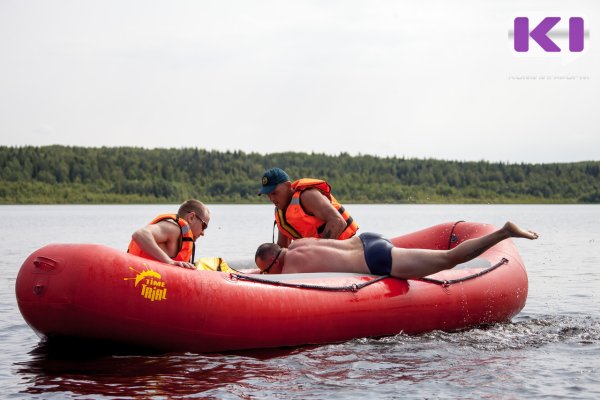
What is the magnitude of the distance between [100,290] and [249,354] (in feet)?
4.47

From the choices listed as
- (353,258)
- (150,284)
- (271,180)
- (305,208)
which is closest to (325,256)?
(353,258)

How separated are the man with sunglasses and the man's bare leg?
1717mm

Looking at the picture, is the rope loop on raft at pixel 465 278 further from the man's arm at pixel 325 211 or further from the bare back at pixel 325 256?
the man's arm at pixel 325 211

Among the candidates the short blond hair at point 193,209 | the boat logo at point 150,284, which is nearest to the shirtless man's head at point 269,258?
the short blond hair at point 193,209

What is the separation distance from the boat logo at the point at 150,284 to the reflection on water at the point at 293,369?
54 centimetres

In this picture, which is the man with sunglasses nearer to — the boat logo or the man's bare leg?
the boat logo

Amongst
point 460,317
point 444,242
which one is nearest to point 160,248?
point 460,317

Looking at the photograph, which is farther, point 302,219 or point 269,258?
point 302,219

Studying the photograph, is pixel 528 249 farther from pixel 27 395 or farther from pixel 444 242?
pixel 27 395

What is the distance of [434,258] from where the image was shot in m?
Answer: 7.23

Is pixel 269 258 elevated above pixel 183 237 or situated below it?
below

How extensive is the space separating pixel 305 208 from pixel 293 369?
2026 millimetres

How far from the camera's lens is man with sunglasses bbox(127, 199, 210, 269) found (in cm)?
673

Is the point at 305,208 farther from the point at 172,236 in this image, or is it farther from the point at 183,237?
the point at 172,236
